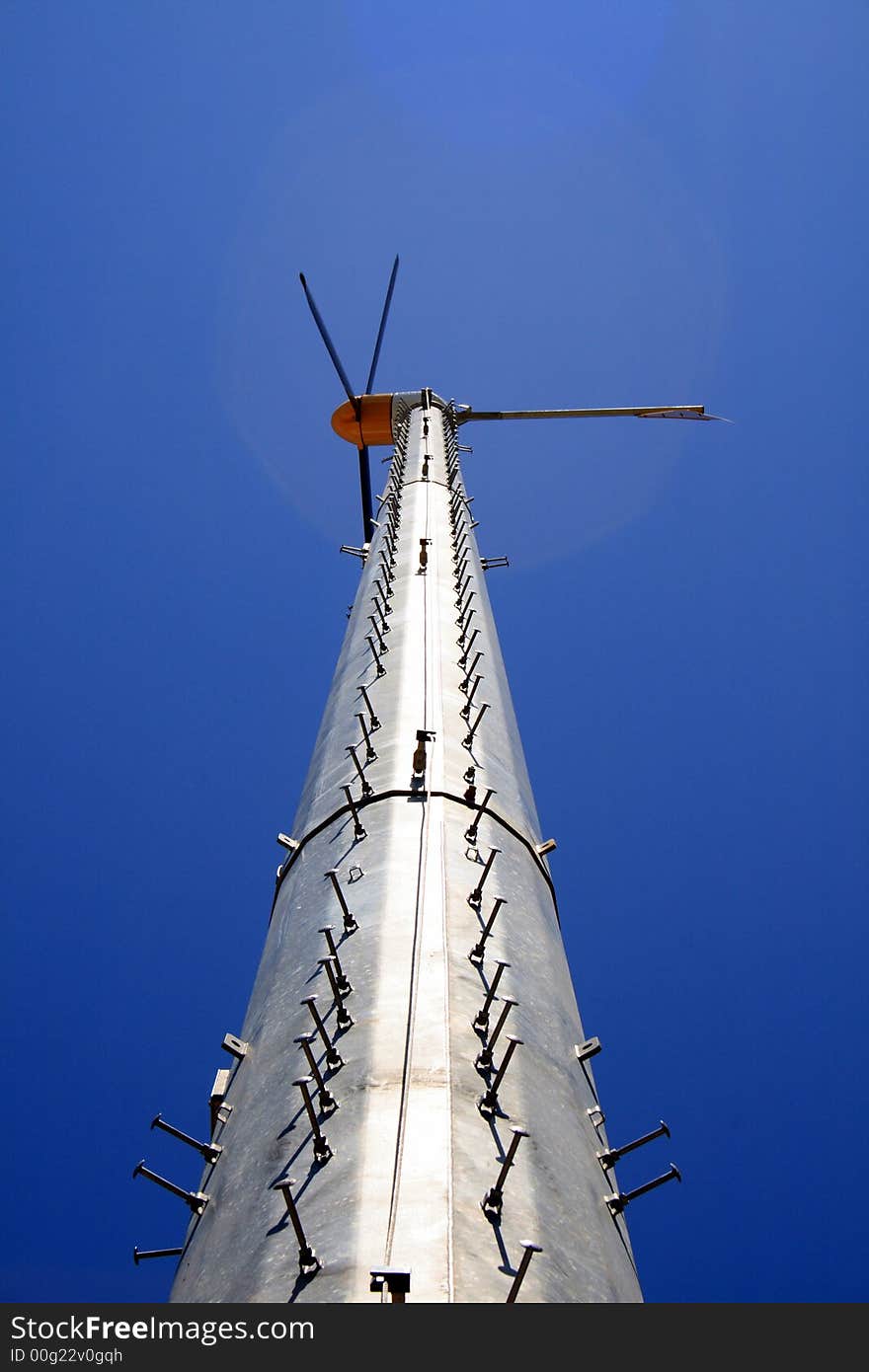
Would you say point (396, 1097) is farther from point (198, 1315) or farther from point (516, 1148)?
point (198, 1315)

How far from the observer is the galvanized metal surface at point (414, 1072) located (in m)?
7.05

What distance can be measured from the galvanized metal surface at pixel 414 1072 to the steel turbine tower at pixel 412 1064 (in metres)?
0.02

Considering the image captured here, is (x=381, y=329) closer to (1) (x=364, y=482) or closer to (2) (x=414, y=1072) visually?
(1) (x=364, y=482)

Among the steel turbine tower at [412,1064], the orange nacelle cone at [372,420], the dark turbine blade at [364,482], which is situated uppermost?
the orange nacelle cone at [372,420]

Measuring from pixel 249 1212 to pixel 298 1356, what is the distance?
2276 millimetres

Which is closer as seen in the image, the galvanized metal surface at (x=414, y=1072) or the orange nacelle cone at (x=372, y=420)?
the galvanized metal surface at (x=414, y=1072)

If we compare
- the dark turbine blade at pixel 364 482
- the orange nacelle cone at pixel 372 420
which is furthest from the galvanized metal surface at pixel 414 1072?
the orange nacelle cone at pixel 372 420

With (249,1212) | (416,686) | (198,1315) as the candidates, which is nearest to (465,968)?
(249,1212)

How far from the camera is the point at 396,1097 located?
8.31m

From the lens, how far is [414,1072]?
857cm

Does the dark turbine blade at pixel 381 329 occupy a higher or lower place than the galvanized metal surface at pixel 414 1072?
higher

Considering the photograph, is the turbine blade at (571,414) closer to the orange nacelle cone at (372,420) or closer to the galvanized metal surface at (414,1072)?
the orange nacelle cone at (372,420)

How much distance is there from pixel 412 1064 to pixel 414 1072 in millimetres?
100

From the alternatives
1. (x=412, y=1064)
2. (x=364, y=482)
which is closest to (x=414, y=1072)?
(x=412, y=1064)
